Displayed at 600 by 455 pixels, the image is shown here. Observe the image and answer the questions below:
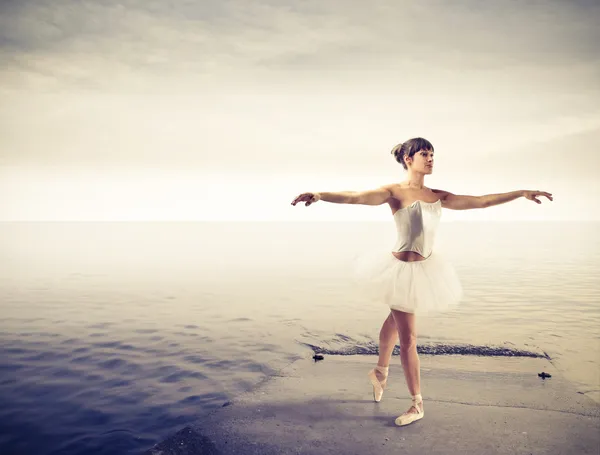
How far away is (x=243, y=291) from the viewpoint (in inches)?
813

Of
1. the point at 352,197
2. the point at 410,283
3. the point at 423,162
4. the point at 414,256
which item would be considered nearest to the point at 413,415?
the point at 410,283

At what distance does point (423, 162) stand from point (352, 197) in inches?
39.2

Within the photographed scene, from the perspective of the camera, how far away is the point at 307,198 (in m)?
4.54

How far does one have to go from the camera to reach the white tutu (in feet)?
16.5

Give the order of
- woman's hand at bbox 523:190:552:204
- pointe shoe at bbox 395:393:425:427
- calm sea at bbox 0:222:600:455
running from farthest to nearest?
calm sea at bbox 0:222:600:455 < woman's hand at bbox 523:190:552:204 < pointe shoe at bbox 395:393:425:427

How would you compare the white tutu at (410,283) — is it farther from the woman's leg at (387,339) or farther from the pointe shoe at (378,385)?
the pointe shoe at (378,385)

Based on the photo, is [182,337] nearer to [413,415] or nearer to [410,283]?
[413,415]

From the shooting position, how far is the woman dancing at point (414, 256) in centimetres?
505

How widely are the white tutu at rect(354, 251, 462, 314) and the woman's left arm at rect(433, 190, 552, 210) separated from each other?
64 centimetres

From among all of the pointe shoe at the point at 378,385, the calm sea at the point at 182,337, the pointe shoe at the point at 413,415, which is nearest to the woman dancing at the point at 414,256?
the pointe shoe at the point at 413,415

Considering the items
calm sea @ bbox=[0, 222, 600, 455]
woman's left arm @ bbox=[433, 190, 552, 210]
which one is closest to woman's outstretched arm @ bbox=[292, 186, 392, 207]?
calm sea @ bbox=[0, 222, 600, 455]

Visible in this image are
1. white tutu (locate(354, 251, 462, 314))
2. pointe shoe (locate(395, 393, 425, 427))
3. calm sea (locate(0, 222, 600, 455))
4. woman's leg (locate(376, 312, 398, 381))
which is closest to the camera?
pointe shoe (locate(395, 393, 425, 427))

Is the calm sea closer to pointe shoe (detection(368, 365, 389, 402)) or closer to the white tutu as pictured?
the white tutu

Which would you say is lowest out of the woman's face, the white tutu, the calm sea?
the calm sea
